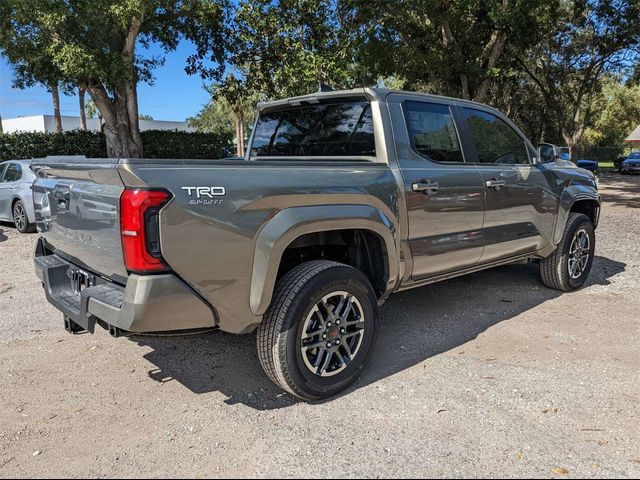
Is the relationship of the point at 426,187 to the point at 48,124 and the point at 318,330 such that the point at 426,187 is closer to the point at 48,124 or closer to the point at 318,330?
the point at 318,330

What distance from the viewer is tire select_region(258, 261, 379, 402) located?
3.18 metres

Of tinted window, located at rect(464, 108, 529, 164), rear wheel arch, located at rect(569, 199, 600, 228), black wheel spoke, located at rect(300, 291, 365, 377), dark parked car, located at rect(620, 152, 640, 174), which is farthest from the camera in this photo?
dark parked car, located at rect(620, 152, 640, 174)

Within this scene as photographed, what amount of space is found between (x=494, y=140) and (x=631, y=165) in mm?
30062

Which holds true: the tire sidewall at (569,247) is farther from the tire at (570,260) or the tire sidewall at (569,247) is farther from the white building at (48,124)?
the white building at (48,124)

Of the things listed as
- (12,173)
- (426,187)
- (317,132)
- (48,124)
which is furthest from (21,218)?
(48,124)

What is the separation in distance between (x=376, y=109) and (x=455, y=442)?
2.36 meters

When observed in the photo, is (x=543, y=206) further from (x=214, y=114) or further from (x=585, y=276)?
(x=214, y=114)

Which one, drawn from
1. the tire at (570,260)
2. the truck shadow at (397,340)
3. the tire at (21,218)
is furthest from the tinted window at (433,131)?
the tire at (21,218)

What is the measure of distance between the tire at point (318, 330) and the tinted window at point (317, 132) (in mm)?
1124

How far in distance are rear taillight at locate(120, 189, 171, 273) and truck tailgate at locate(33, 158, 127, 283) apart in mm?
103

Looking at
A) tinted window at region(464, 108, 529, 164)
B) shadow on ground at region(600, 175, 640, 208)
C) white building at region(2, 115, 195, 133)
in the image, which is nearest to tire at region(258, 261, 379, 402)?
tinted window at region(464, 108, 529, 164)

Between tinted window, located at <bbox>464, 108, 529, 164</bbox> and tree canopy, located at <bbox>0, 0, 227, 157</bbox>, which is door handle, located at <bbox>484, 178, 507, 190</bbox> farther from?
tree canopy, located at <bbox>0, 0, 227, 157</bbox>

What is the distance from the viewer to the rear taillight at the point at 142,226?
262 cm

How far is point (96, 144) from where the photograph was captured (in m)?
18.4
